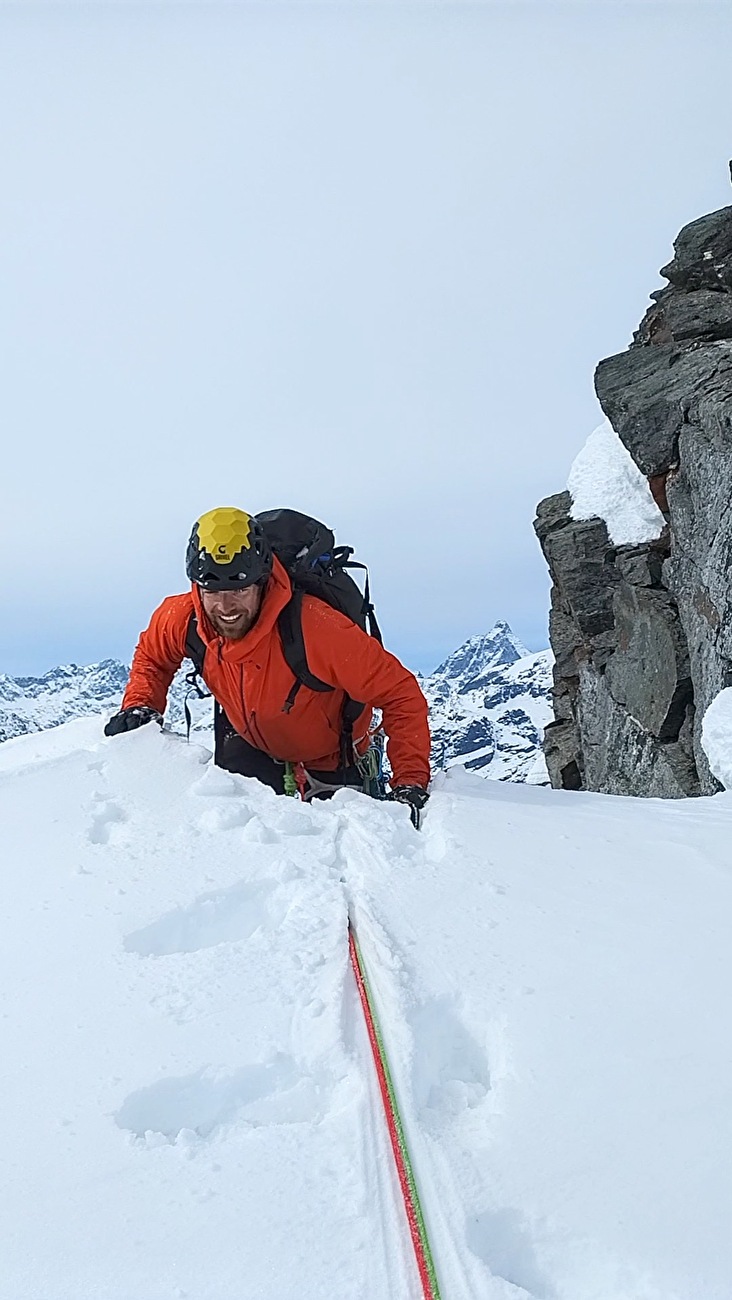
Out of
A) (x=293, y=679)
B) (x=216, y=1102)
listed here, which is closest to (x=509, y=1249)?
(x=216, y=1102)

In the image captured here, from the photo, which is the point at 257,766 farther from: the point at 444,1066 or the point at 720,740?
the point at 720,740

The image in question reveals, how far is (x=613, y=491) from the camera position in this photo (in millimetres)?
18047

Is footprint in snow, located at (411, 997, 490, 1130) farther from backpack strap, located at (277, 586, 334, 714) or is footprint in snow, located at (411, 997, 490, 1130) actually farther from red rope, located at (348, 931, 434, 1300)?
backpack strap, located at (277, 586, 334, 714)

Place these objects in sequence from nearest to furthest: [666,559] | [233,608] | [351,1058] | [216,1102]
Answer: [216,1102]
[351,1058]
[233,608]
[666,559]

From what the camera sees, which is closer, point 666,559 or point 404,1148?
point 404,1148

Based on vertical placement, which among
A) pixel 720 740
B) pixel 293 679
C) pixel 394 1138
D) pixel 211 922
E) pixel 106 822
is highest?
pixel 293 679

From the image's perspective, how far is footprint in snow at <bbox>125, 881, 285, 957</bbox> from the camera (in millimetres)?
3453

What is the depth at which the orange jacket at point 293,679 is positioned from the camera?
571 cm

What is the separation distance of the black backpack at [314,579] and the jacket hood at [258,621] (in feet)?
0.55

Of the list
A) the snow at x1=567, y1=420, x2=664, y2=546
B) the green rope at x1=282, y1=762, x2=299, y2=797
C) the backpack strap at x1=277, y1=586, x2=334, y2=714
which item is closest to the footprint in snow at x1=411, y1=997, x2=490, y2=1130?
the backpack strap at x1=277, y1=586, x2=334, y2=714

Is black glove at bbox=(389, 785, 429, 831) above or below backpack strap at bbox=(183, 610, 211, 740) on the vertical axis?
below

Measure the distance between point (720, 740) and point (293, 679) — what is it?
478cm

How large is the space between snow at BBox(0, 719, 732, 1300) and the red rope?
0.03 m

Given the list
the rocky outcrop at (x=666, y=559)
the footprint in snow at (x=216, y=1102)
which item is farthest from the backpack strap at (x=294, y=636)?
the rocky outcrop at (x=666, y=559)
